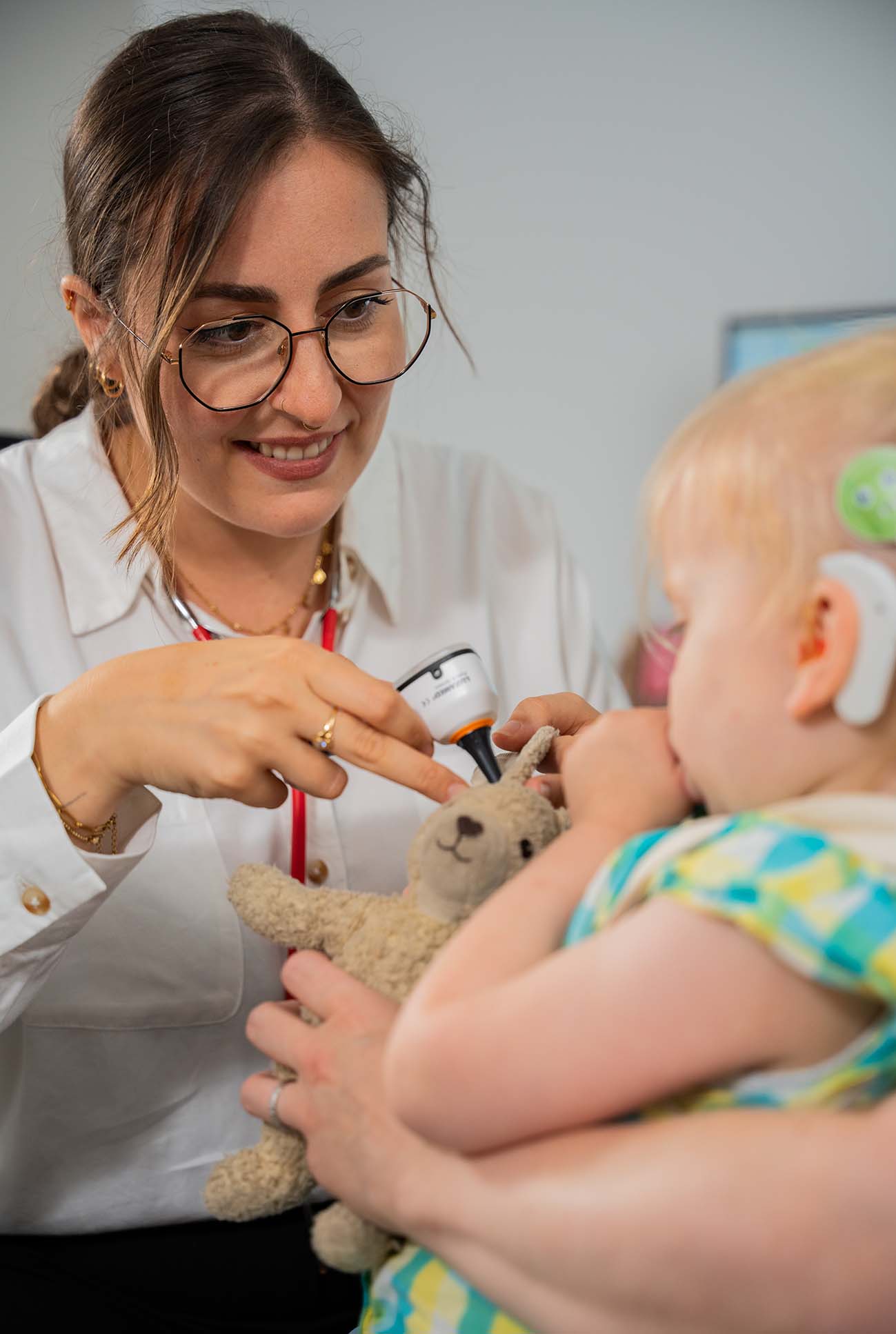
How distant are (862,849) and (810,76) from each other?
330 centimetres

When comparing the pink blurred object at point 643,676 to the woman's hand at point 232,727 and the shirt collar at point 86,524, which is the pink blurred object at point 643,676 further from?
the woman's hand at point 232,727

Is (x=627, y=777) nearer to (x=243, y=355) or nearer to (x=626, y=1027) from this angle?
(x=626, y=1027)

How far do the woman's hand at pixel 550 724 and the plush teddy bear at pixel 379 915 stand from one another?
0.16 feet

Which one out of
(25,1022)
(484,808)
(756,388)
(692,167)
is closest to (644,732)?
(484,808)

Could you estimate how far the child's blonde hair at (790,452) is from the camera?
2.15 feet

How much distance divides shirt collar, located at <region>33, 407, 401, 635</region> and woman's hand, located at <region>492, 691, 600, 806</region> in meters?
0.44

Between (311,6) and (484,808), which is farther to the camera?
(311,6)

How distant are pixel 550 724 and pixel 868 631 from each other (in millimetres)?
485

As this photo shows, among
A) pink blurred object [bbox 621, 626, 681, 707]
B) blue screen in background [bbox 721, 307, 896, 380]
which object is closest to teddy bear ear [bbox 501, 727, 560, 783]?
pink blurred object [bbox 621, 626, 681, 707]

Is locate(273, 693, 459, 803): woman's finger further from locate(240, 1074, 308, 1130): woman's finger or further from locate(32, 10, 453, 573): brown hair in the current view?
locate(32, 10, 453, 573): brown hair

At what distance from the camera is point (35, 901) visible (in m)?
1.00

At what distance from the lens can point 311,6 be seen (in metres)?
2.71

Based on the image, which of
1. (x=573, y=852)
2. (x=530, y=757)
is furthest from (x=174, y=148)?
(x=573, y=852)

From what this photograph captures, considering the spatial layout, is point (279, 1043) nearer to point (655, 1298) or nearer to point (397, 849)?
point (655, 1298)
